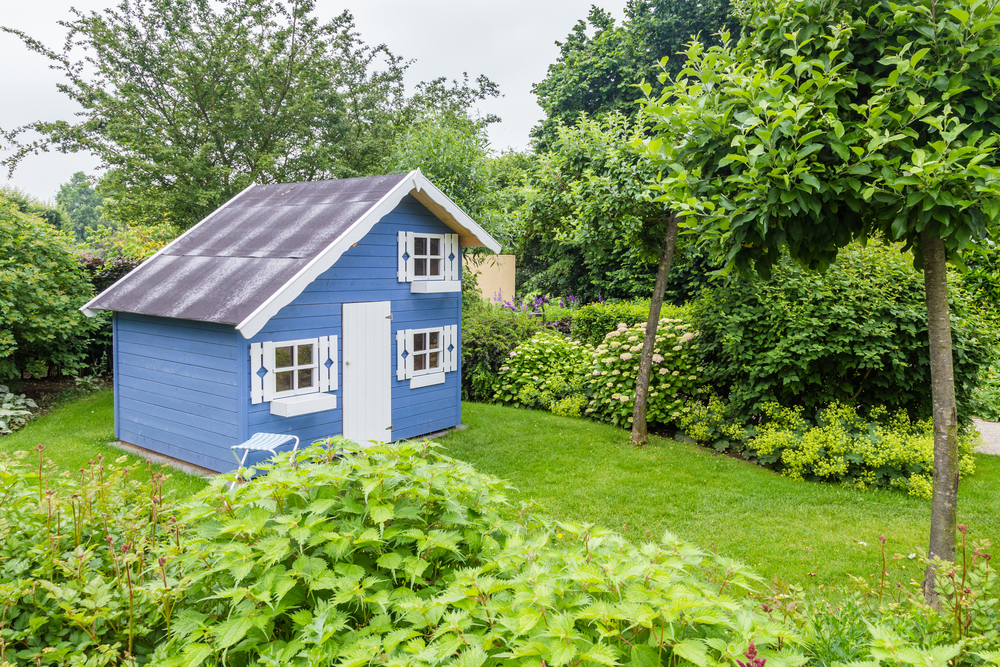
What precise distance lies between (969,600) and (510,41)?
82.4ft

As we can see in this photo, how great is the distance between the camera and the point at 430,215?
370 inches

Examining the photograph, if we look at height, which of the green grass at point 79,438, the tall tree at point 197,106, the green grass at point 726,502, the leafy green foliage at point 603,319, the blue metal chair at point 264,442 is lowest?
the green grass at point 726,502

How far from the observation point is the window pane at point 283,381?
7359mm

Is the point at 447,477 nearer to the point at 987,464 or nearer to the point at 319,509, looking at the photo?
the point at 319,509

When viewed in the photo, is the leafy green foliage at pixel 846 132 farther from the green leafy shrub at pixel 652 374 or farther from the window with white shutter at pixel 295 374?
the green leafy shrub at pixel 652 374

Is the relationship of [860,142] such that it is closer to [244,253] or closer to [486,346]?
[244,253]

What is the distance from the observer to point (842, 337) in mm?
7734

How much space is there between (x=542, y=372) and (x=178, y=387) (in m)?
6.73

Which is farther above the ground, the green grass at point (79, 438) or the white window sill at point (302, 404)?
the white window sill at point (302, 404)

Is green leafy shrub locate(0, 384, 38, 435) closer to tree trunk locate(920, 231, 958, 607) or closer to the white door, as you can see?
the white door

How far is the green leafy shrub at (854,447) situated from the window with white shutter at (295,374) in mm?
5554

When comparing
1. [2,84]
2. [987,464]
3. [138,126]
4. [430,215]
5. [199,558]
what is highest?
[2,84]

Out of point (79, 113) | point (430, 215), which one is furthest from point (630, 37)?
point (79, 113)

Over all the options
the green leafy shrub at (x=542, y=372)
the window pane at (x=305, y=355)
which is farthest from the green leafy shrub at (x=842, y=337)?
the window pane at (x=305, y=355)
